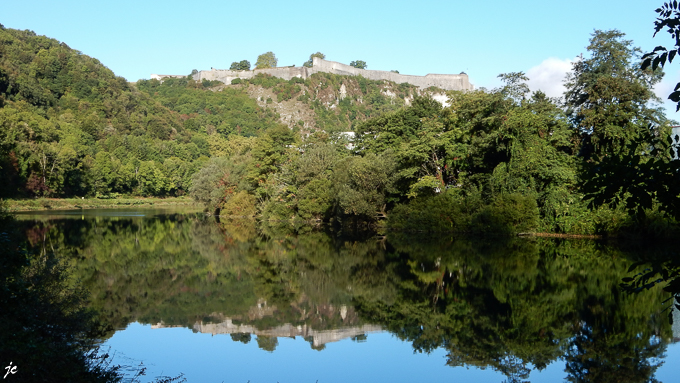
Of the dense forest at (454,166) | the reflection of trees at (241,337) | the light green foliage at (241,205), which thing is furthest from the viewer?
the light green foliage at (241,205)

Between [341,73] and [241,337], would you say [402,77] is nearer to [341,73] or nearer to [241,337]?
[341,73]

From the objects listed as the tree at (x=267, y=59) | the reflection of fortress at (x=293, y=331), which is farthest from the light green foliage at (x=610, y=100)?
the tree at (x=267, y=59)

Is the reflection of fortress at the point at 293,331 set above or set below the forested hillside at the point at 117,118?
below

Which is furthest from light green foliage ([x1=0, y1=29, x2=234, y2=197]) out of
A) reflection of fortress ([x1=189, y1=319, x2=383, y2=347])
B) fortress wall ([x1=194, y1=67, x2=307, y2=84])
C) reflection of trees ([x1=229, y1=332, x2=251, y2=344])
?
reflection of trees ([x1=229, y1=332, x2=251, y2=344])

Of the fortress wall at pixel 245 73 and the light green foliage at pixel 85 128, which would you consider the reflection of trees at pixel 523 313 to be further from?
the fortress wall at pixel 245 73

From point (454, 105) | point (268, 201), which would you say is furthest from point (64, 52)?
point (454, 105)

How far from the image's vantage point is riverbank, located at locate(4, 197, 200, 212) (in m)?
55.3

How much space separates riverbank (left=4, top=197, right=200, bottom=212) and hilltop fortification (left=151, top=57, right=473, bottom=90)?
212 feet

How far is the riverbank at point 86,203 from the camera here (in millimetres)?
55312

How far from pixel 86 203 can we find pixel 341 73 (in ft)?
300

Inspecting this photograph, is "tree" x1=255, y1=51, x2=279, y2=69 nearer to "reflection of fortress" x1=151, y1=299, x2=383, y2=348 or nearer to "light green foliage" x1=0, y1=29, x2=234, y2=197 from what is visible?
"light green foliage" x1=0, y1=29, x2=234, y2=197

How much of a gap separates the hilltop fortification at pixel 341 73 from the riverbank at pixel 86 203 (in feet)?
212

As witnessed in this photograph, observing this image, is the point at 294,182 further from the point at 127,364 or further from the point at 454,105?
the point at 127,364

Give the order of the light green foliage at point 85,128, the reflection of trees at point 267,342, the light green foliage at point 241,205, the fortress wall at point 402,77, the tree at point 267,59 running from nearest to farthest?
the reflection of trees at point 267,342 < the light green foliage at point 241,205 < the light green foliage at point 85,128 < the fortress wall at point 402,77 < the tree at point 267,59
